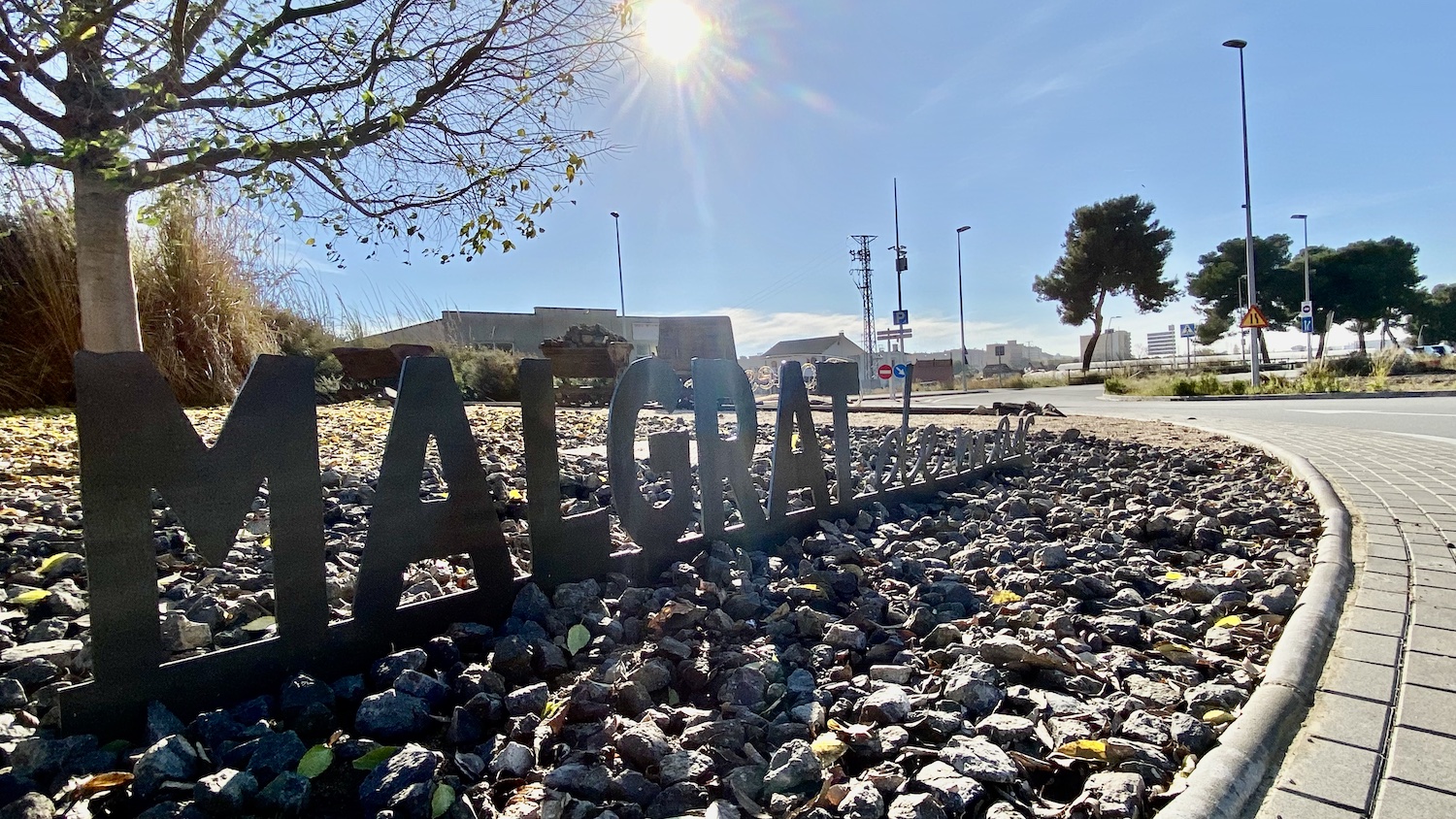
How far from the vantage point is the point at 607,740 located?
64.8 inches

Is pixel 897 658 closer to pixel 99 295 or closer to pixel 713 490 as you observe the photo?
pixel 713 490

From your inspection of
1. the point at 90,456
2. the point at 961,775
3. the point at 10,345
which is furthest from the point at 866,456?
the point at 10,345

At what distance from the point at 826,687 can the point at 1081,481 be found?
422 cm

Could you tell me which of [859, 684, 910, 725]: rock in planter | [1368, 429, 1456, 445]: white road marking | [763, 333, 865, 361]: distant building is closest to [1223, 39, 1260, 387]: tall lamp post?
[1368, 429, 1456, 445]: white road marking

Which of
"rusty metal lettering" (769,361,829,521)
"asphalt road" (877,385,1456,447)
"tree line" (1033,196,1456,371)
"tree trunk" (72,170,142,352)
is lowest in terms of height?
"asphalt road" (877,385,1456,447)

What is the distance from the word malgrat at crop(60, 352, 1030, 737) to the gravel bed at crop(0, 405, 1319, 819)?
0.35 ft

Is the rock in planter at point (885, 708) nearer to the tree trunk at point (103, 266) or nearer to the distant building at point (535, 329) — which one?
the tree trunk at point (103, 266)

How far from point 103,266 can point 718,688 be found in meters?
5.10

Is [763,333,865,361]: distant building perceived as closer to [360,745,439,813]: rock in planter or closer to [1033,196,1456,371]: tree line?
[1033,196,1456,371]: tree line

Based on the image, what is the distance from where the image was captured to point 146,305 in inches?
273

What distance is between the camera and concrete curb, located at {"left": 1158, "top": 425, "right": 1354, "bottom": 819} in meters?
1.42

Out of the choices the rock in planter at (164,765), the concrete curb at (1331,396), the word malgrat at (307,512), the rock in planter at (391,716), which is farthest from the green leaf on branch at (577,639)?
the concrete curb at (1331,396)

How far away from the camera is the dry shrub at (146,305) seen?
653cm

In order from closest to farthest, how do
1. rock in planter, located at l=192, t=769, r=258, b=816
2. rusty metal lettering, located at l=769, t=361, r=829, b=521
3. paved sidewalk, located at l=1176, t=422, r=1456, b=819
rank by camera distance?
rock in planter, located at l=192, t=769, r=258, b=816, paved sidewalk, located at l=1176, t=422, r=1456, b=819, rusty metal lettering, located at l=769, t=361, r=829, b=521
